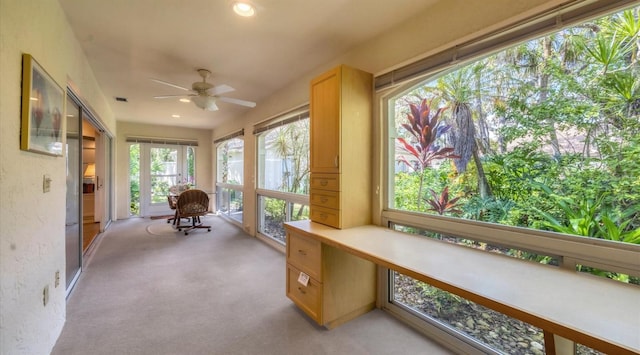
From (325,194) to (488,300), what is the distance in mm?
1443

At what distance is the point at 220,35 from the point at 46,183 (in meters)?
1.69

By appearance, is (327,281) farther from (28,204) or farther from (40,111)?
(40,111)

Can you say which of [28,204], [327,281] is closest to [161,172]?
[28,204]

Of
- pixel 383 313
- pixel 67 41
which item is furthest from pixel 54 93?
pixel 383 313

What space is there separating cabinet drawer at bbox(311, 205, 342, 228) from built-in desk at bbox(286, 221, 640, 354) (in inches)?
14.1

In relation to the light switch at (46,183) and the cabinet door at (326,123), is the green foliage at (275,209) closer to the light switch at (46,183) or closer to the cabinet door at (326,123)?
the cabinet door at (326,123)

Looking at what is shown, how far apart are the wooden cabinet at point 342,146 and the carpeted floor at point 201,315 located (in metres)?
0.85

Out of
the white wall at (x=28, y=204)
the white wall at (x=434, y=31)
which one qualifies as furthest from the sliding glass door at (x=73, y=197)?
the white wall at (x=434, y=31)

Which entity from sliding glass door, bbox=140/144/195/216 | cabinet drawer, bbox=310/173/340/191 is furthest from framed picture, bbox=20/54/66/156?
sliding glass door, bbox=140/144/195/216

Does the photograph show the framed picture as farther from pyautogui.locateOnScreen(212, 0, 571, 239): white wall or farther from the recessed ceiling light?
pyautogui.locateOnScreen(212, 0, 571, 239): white wall

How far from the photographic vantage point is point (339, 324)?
2062 millimetres

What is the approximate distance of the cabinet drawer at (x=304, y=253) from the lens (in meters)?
2.00

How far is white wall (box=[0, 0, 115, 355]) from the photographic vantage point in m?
1.20

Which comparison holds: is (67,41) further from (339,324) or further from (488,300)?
(488,300)
